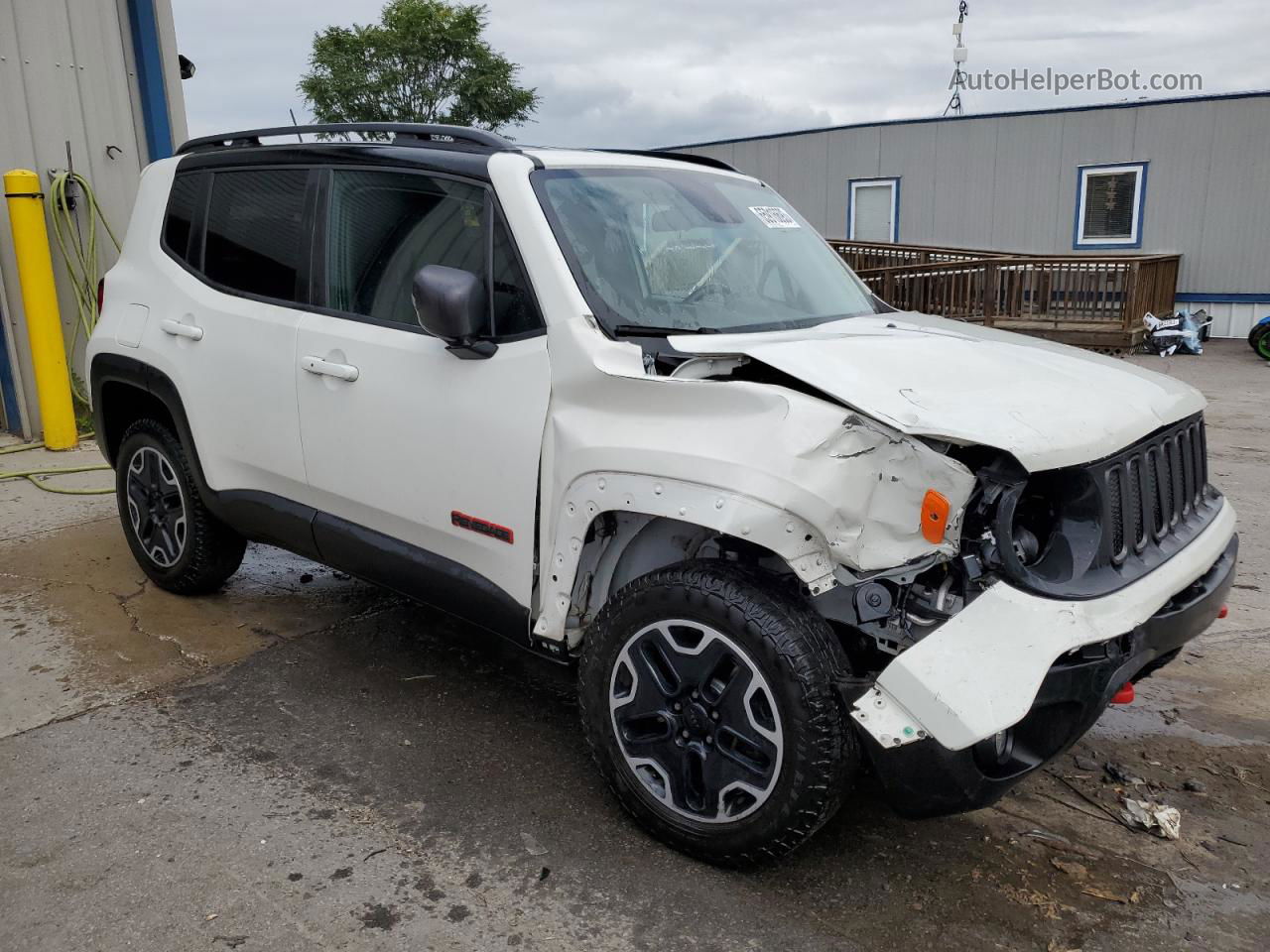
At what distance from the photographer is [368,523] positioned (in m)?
3.78

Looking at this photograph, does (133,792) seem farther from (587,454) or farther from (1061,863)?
(1061,863)

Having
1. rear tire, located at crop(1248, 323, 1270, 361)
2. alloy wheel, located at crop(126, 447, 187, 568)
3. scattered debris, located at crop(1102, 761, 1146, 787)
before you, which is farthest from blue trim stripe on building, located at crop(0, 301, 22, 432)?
rear tire, located at crop(1248, 323, 1270, 361)

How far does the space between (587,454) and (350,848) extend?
52.1 inches

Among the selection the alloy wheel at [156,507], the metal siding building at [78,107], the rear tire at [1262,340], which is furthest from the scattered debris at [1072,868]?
the rear tire at [1262,340]

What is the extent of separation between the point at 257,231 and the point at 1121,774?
3744mm

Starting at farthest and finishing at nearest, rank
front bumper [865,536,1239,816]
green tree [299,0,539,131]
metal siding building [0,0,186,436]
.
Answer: green tree [299,0,539,131] → metal siding building [0,0,186,436] → front bumper [865,536,1239,816]

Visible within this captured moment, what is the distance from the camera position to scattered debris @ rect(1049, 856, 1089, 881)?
2.92 metres

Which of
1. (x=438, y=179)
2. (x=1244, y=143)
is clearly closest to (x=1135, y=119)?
(x=1244, y=143)

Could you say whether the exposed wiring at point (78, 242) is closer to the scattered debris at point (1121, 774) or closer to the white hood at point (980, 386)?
the white hood at point (980, 386)

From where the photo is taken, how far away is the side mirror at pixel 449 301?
10.0 feet

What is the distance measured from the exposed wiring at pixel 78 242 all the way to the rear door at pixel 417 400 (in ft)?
16.6

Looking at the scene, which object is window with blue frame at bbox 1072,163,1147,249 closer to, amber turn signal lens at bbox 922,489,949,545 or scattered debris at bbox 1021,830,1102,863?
scattered debris at bbox 1021,830,1102,863

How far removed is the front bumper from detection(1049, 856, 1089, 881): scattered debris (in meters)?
0.56

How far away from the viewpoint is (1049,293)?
1586 centimetres
